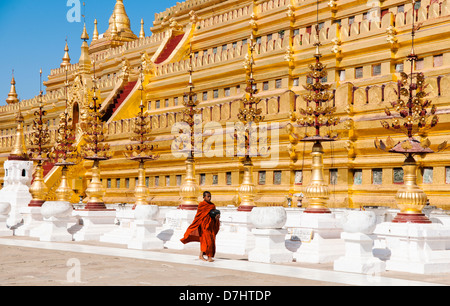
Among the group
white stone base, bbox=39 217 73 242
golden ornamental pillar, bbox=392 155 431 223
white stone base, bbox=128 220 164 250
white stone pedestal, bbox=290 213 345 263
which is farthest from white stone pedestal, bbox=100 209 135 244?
golden ornamental pillar, bbox=392 155 431 223

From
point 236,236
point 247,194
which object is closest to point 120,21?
point 247,194

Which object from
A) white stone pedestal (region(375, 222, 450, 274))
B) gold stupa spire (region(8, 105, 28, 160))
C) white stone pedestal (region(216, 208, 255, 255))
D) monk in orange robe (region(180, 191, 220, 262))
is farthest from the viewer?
gold stupa spire (region(8, 105, 28, 160))

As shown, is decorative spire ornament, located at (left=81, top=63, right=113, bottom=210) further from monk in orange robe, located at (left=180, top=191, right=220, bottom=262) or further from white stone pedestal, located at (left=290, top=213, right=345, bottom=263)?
white stone pedestal, located at (left=290, top=213, right=345, bottom=263)

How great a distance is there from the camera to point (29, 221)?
86.4 ft

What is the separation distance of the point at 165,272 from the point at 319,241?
14.1 ft

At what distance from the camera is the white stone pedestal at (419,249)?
1371 cm

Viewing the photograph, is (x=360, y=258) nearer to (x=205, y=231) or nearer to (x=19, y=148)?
(x=205, y=231)

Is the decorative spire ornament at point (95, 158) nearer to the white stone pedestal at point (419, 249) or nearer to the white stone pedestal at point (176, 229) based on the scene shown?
the white stone pedestal at point (176, 229)

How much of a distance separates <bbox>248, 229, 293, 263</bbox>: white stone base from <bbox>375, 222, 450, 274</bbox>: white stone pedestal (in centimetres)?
253

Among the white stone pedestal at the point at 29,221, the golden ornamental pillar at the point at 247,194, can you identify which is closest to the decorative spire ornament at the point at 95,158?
the white stone pedestal at the point at 29,221

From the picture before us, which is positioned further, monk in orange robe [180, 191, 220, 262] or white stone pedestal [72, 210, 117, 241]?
white stone pedestal [72, 210, 117, 241]

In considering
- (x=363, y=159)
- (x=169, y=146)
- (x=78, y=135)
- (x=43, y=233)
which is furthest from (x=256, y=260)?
(x=78, y=135)

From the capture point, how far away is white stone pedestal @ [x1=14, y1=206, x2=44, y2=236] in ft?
85.0
